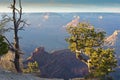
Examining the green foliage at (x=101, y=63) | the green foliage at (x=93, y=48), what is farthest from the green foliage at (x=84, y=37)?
the green foliage at (x=101, y=63)

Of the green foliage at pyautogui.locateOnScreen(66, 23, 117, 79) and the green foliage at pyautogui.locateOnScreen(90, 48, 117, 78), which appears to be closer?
the green foliage at pyautogui.locateOnScreen(90, 48, 117, 78)

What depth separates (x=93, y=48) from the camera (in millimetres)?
84062

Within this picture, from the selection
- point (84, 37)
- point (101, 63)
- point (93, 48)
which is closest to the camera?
point (101, 63)

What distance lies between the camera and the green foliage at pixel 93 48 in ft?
264

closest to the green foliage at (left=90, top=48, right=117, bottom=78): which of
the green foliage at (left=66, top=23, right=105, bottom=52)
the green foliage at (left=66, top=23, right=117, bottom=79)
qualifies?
the green foliage at (left=66, top=23, right=117, bottom=79)

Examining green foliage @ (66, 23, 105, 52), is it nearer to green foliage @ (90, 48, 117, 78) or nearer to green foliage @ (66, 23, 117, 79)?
green foliage @ (66, 23, 117, 79)

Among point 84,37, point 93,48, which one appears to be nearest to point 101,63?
point 93,48

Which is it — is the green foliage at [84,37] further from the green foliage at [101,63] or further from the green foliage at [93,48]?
the green foliage at [101,63]

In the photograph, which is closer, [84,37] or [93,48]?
[84,37]

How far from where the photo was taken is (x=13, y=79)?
53406 millimetres

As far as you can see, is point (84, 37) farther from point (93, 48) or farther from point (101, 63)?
point (101, 63)

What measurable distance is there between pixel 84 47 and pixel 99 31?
5.42 meters

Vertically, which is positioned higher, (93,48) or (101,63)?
(93,48)

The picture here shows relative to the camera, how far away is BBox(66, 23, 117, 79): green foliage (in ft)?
264
